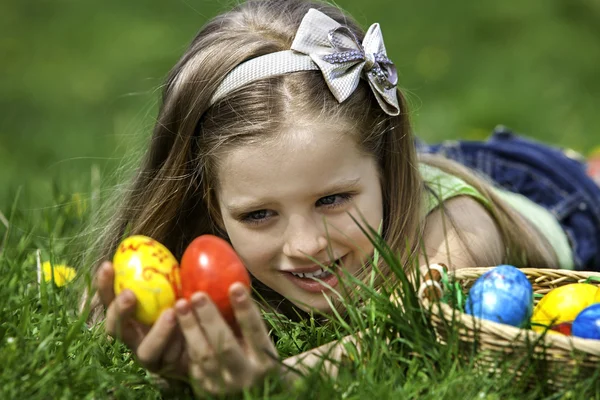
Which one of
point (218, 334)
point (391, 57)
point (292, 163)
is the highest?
point (391, 57)

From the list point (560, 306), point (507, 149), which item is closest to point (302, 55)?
point (560, 306)

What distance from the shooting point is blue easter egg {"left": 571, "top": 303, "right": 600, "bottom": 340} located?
2.11 m

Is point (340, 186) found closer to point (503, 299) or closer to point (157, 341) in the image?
point (503, 299)

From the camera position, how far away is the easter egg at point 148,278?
2004mm

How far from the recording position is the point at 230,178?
107 inches

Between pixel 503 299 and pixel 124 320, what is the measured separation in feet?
2.99

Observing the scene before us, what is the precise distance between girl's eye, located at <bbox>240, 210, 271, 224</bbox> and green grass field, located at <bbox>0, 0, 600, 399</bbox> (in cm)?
36

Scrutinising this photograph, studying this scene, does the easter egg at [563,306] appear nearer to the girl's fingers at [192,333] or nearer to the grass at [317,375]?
the grass at [317,375]

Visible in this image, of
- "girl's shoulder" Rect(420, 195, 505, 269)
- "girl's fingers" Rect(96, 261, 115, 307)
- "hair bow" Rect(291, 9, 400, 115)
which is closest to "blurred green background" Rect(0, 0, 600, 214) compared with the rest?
"girl's shoulder" Rect(420, 195, 505, 269)

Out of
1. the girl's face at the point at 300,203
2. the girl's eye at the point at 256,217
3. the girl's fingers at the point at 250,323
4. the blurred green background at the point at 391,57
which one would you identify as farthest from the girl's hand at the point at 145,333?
the blurred green background at the point at 391,57

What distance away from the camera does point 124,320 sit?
6.64ft

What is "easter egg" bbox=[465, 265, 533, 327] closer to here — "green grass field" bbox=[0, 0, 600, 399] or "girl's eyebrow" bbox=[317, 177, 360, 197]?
"green grass field" bbox=[0, 0, 600, 399]

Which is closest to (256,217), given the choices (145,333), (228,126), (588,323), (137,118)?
(228,126)

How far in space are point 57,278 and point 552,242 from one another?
79.2 inches
